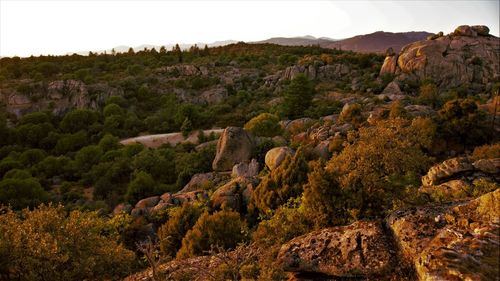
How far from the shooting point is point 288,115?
213ft

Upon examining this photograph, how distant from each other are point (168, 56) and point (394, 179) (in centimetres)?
9715

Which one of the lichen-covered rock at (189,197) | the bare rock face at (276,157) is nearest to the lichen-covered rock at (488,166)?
the bare rock face at (276,157)

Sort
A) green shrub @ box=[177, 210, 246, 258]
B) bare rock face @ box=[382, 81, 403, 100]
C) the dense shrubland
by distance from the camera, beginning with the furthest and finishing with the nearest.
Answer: bare rock face @ box=[382, 81, 403, 100], green shrub @ box=[177, 210, 246, 258], the dense shrubland

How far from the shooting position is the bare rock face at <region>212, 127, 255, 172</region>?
42.1m

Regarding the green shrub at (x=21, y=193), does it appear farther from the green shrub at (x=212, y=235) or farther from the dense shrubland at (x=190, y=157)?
the green shrub at (x=212, y=235)

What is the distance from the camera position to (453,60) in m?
71.7

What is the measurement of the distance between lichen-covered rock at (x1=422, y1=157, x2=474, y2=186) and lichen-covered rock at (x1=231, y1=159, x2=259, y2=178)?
17642mm

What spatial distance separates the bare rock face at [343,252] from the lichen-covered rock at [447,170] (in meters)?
13.3

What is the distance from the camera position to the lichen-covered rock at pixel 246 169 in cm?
3822

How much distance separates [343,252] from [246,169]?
2691cm

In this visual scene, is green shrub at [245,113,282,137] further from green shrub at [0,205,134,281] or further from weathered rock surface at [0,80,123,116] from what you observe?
weathered rock surface at [0,80,123,116]

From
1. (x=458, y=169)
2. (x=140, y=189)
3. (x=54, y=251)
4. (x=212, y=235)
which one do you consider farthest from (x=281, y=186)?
(x=140, y=189)

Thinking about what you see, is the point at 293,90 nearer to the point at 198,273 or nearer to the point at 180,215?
the point at 180,215

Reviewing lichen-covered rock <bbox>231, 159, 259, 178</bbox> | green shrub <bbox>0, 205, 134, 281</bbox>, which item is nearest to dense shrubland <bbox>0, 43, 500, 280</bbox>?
green shrub <bbox>0, 205, 134, 281</bbox>
